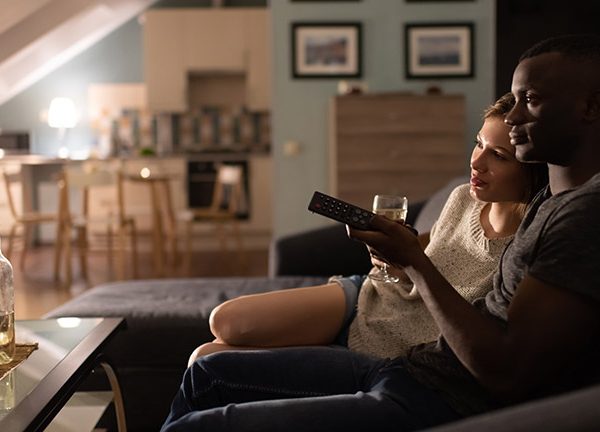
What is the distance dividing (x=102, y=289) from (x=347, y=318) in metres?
1.41

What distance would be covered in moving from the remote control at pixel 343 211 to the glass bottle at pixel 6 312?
0.66 metres

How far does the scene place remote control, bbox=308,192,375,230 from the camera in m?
1.49

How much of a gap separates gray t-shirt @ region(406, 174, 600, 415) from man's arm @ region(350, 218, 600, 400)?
0.02m

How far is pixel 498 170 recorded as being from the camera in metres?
1.78

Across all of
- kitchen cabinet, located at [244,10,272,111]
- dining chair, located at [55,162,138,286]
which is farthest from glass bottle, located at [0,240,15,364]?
kitchen cabinet, located at [244,10,272,111]

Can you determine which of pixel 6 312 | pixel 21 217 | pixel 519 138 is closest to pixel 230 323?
pixel 6 312

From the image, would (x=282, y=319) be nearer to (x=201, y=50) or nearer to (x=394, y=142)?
(x=394, y=142)

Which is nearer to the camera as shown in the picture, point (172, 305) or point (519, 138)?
point (519, 138)

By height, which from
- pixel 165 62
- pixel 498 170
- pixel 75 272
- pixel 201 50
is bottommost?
pixel 75 272

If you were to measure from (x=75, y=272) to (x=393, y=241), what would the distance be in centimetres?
546

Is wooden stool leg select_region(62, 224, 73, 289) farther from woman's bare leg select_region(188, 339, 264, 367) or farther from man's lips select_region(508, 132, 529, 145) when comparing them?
man's lips select_region(508, 132, 529, 145)

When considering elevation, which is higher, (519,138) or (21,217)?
(519,138)

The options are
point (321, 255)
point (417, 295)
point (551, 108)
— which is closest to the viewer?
point (551, 108)

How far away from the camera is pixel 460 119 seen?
17.7 feet
